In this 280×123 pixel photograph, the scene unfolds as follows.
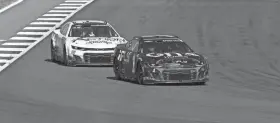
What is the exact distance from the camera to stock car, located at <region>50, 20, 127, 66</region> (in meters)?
27.7

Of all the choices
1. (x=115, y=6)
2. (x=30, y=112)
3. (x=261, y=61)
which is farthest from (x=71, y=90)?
(x=115, y=6)

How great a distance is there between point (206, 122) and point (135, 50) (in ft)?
27.8

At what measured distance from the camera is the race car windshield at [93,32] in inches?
1153

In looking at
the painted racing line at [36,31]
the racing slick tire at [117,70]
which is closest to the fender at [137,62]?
the racing slick tire at [117,70]

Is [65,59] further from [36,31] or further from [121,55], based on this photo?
[36,31]

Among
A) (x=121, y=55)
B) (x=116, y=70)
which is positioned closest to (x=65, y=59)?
(x=116, y=70)

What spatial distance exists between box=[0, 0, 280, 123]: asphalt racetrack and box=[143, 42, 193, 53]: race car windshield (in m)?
1.09

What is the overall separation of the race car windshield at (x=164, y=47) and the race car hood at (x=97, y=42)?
166 inches

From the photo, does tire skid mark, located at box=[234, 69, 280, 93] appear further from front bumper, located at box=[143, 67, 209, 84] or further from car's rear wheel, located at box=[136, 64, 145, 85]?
car's rear wheel, located at box=[136, 64, 145, 85]

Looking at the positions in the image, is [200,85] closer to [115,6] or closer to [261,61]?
[261,61]

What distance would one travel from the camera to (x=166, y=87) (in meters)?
22.1

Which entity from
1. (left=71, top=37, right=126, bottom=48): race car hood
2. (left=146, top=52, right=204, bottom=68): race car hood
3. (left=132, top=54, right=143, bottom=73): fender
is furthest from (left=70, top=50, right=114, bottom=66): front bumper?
(left=146, top=52, right=204, bottom=68): race car hood

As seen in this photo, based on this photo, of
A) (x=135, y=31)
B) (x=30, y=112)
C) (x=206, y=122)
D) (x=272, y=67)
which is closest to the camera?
(x=206, y=122)

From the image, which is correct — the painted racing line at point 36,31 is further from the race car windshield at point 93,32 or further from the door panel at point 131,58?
the door panel at point 131,58
